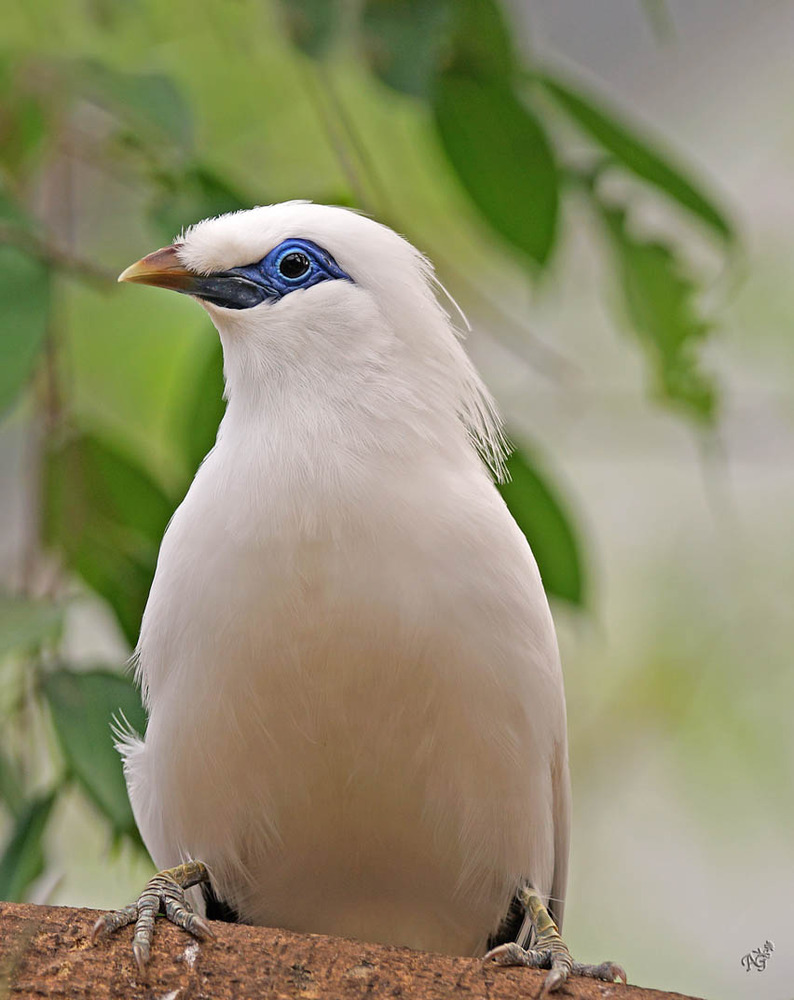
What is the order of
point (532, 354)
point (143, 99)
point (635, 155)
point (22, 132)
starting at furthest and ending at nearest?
point (532, 354), point (22, 132), point (635, 155), point (143, 99)

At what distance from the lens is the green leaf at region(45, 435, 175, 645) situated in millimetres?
3227

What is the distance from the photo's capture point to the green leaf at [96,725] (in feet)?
9.16

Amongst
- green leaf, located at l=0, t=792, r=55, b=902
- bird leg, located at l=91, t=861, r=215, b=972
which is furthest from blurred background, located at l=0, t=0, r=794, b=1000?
bird leg, located at l=91, t=861, r=215, b=972

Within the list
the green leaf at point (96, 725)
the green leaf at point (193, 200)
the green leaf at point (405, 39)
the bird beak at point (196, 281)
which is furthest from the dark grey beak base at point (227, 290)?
the green leaf at point (96, 725)

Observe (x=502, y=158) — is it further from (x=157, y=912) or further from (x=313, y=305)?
(x=157, y=912)

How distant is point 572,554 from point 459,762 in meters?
0.71

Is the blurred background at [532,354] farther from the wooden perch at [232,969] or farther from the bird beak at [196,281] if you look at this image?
the wooden perch at [232,969]

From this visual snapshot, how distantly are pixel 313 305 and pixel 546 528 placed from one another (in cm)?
76

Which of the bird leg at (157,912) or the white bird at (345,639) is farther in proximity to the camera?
the white bird at (345,639)

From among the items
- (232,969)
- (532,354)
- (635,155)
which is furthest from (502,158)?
(532,354)

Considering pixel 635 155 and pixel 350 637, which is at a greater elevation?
pixel 635 155

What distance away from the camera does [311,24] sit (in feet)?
10.0

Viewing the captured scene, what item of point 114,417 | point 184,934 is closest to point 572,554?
point 184,934

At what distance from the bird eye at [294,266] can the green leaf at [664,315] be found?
2.57 ft
